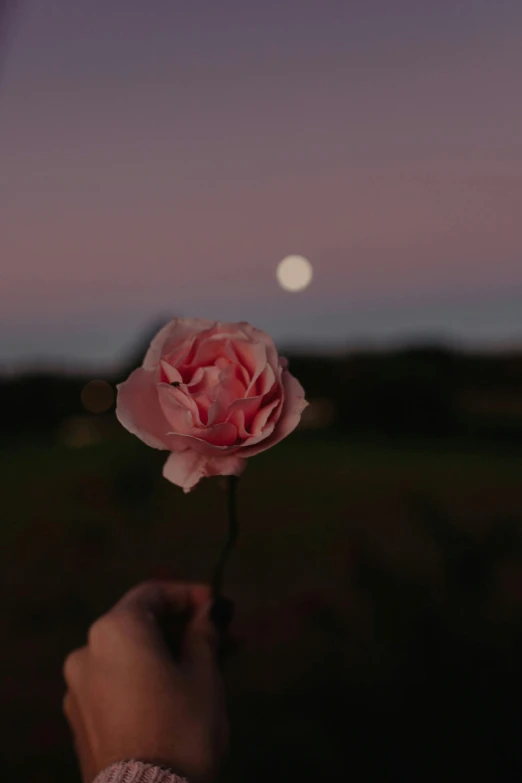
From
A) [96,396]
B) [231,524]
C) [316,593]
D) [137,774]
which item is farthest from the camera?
[96,396]

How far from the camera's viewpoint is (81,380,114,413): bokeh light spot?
8.38ft

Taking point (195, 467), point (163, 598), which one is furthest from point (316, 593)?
point (195, 467)

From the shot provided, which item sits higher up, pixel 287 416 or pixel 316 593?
pixel 287 416

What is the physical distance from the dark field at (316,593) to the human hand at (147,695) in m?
0.08

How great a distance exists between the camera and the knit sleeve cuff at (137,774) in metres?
0.45

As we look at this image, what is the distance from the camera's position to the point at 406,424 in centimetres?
304

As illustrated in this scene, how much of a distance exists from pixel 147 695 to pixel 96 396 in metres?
2.37

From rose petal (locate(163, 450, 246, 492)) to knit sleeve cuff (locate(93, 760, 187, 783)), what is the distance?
0.22 metres

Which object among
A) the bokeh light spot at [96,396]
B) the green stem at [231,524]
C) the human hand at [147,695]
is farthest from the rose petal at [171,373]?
the bokeh light spot at [96,396]

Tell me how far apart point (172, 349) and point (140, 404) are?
0.19 ft

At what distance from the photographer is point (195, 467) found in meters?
0.50

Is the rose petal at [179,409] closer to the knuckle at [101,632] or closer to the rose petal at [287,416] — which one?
the rose petal at [287,416]

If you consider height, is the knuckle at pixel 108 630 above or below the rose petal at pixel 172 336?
below

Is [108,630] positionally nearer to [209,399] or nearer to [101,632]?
[101,632]
